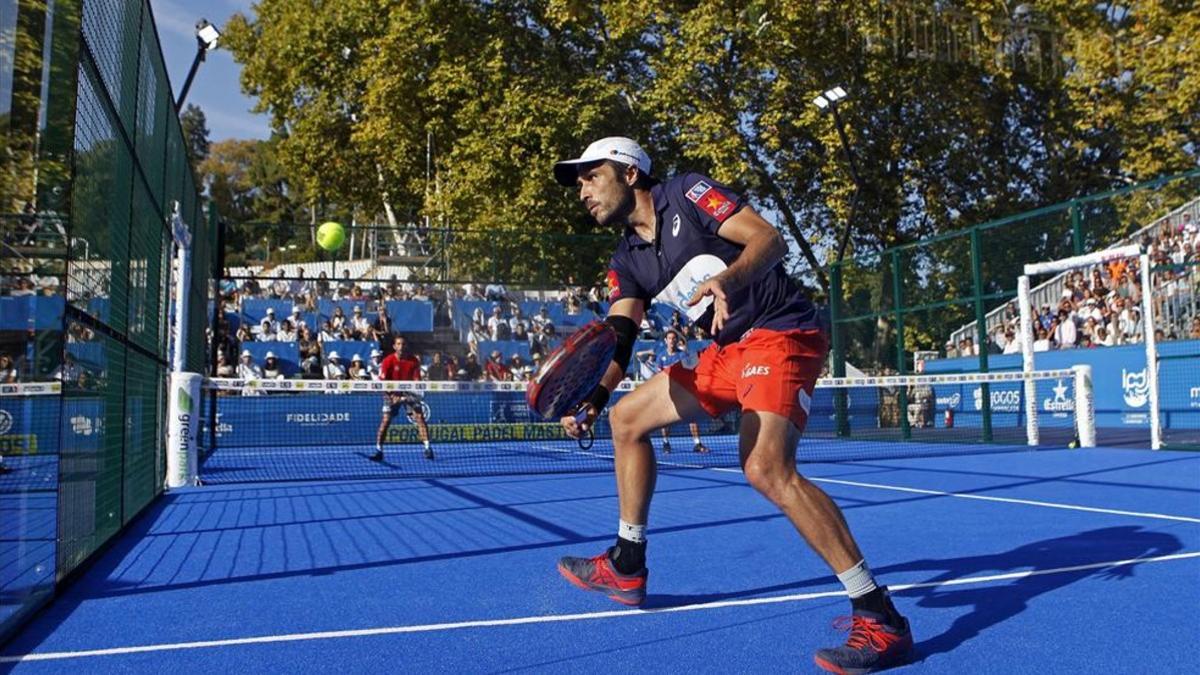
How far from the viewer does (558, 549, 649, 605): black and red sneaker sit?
452 centimetres

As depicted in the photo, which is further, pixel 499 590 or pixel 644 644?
pixel 499 590

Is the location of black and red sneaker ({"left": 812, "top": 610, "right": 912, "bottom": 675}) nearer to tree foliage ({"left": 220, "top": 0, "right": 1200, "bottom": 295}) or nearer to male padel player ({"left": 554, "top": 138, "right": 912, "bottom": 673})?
male padel player ({"left": 554, "top": 138, "right": 912, "bottom": 673})

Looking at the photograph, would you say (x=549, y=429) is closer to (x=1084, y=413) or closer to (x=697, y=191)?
(x=1084, y=413)

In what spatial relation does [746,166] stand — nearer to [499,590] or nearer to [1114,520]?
[1114,520]

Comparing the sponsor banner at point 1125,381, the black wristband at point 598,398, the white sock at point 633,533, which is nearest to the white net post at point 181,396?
the black wristband at point 598,398

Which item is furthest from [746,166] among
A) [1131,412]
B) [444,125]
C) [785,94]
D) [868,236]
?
[1131,412]

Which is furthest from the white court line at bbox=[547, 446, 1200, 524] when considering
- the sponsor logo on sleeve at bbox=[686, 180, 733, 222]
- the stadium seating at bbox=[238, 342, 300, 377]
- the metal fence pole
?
the stadium seating at bbox=[238, 342, 300, 377]

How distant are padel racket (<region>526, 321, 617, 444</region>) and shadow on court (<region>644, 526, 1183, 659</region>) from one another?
1.00 meters

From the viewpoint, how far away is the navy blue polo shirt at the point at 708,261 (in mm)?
4094

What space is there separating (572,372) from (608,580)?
957 mm

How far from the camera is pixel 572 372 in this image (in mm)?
4391

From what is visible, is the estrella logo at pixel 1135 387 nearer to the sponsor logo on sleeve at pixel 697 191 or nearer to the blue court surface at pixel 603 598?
the blue court surface at pixel 603 598

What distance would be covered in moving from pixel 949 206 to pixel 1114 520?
72.6 feet

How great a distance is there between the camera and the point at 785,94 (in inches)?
1011
